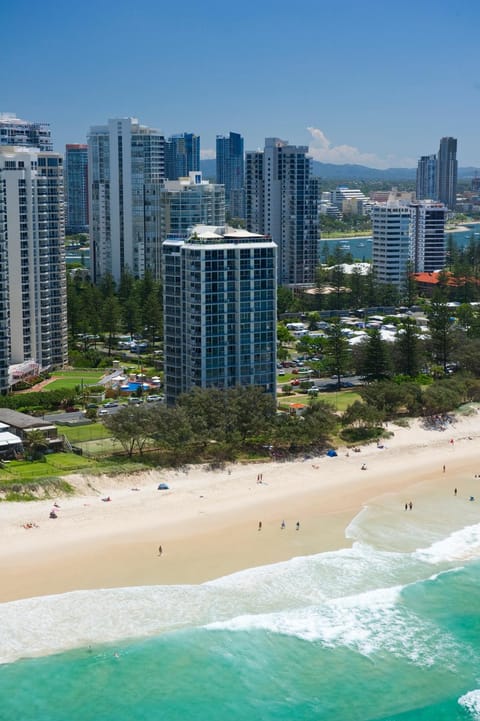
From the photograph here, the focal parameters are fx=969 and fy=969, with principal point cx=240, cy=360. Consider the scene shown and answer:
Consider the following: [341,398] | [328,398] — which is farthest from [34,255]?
[341,398]

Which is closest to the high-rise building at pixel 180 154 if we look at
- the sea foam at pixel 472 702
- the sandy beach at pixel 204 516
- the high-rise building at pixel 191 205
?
the high-rise building at pixel 191 205

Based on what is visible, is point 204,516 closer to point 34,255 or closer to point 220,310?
point 220,310

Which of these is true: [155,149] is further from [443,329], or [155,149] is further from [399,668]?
[399,668]

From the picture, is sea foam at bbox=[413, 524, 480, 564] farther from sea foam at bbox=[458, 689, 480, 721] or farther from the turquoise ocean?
sea foam at bbox=[458, 689, 480, 721]

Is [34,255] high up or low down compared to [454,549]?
up

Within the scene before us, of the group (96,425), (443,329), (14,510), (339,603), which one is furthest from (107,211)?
(339,603)

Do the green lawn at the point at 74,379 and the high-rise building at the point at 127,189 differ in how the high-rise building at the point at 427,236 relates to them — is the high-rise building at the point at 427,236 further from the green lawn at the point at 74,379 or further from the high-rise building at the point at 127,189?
the green lawn at the point at 74,379

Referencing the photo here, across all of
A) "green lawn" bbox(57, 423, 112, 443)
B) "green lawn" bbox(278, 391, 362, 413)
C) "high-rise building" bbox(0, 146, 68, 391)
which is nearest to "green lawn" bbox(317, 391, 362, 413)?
"green lawn" bbox(278, 391, 362, 413)
